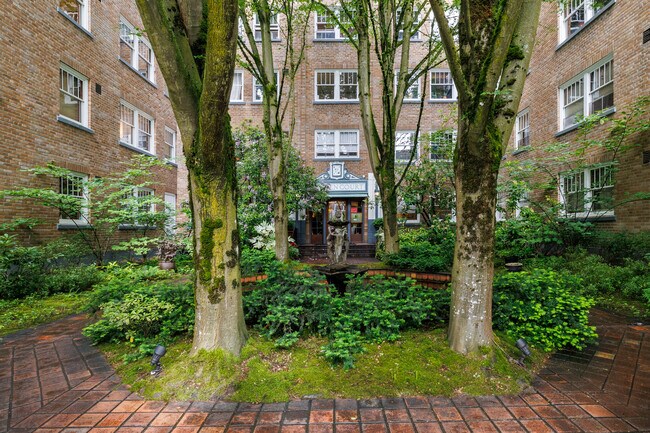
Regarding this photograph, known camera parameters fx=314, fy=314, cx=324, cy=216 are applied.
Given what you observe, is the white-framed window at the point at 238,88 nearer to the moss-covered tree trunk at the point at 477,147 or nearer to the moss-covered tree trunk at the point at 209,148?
the moss-covered tree trunk at the point at 209,148

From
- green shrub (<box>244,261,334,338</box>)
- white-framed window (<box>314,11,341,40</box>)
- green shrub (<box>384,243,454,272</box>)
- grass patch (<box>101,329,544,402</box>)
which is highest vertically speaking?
white-framed window (<box>314,11,341,40</box>)

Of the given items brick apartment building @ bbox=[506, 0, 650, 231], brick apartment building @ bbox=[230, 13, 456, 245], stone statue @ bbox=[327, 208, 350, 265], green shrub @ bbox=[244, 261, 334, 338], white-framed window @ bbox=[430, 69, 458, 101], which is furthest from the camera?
white-framed window @ bbox=[430, 69, 458, 101]

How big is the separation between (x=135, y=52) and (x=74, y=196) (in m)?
7.65

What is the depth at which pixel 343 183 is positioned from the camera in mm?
15812

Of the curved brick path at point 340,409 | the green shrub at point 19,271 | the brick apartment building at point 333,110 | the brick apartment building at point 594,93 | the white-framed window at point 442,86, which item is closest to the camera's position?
the curved brick path at point 340,409

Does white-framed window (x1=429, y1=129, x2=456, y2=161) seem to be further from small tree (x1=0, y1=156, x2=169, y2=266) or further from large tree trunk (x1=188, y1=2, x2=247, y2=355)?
large tree trunk (x1=188, y1=2, x2=247, y2=355)

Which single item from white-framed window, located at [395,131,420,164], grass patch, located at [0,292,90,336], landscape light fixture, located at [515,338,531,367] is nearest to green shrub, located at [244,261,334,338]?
landscape light fixture, located at [515,338,531,367]

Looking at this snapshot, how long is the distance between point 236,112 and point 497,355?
16039mm

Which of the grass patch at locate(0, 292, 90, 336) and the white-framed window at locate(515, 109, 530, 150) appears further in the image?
the white-framed window at locate(515, 109, 530, 150)

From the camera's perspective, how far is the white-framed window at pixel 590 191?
8812 mm

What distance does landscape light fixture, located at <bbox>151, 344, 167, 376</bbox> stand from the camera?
314 cm

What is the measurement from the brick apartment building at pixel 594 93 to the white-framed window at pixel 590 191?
1.0 inches

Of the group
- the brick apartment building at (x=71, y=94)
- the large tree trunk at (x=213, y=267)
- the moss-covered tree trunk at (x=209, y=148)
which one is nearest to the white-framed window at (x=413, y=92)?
the brick apartment building at (x=71, y=94)

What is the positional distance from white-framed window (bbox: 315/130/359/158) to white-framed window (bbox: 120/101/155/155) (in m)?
7.84
